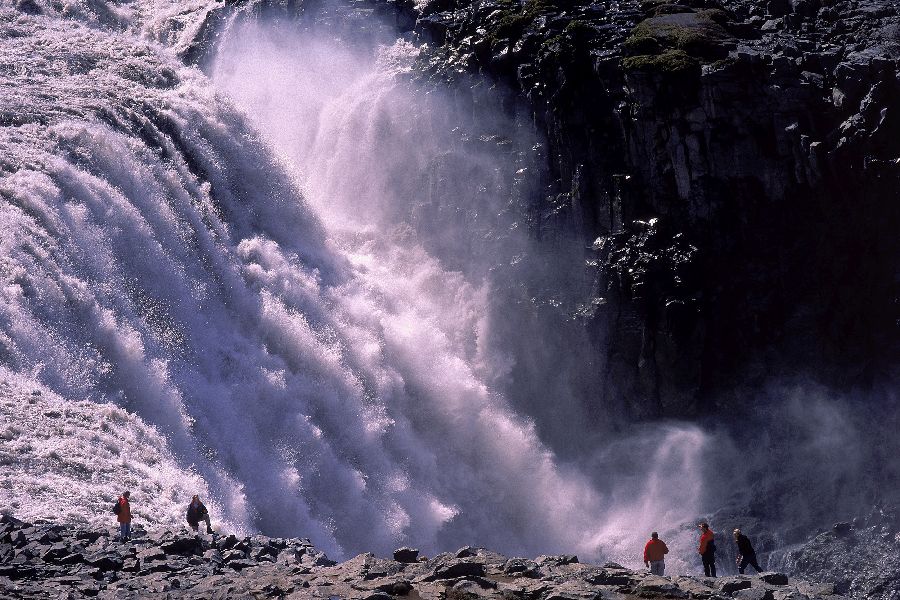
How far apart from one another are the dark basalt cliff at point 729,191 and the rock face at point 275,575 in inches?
904

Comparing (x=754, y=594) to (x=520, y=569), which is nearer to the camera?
(x=754, y=594)

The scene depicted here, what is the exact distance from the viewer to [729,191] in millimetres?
53625

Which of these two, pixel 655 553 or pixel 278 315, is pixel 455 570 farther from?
pixel 278 315

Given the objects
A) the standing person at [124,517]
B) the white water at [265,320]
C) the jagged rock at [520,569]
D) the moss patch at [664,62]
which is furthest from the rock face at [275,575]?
the moss patch at [664,62]

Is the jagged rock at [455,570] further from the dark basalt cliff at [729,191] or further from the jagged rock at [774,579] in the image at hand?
the dark basalt cliff at [729,191]

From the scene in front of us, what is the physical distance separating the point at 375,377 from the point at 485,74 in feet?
59.3

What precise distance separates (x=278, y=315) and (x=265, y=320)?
769 millimetres

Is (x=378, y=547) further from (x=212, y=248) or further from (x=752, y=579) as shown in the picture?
(x=752, y=579)

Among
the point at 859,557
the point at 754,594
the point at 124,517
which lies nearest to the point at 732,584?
the point at 754,594

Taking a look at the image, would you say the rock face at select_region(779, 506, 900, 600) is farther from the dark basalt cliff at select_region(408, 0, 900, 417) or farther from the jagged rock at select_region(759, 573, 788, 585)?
the jagged rock at select_region(759, 573, 788, 585)

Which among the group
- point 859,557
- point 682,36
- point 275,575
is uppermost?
point 682,36

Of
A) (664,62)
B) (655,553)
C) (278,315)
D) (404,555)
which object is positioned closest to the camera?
(404,555)

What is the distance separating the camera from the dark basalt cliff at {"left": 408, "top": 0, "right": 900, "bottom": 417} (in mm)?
51625

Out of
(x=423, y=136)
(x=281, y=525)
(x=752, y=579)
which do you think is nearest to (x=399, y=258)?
(x=423, y=136)
